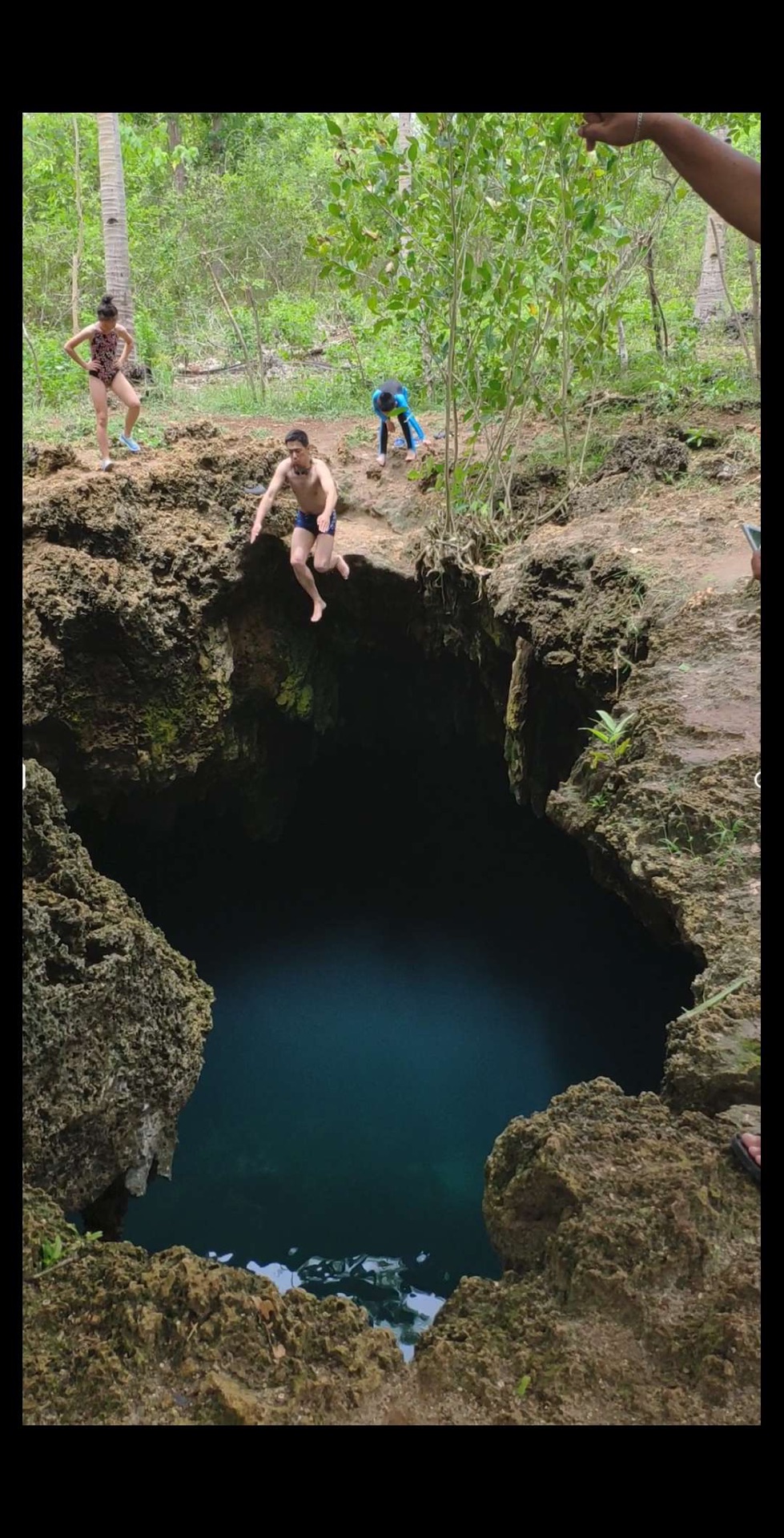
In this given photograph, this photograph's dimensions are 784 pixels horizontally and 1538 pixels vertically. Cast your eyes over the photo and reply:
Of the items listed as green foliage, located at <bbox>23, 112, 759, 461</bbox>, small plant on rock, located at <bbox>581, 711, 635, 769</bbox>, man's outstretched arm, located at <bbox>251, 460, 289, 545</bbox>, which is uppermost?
green foliage, located at <bbox>23, 112, 759, 461</bbox>

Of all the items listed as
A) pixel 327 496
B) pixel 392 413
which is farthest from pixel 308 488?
pixel 392 413

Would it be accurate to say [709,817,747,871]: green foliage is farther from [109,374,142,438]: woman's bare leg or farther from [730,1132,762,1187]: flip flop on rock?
[109,374,142,438]: woman's bare leg

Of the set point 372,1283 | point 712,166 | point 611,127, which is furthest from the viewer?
point 372,1283

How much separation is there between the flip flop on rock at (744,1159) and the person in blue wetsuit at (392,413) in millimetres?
5356

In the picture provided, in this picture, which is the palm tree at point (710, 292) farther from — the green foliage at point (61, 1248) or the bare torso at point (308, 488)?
the green foliage at point (61, 1248)

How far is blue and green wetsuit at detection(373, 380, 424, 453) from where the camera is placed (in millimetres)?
6726

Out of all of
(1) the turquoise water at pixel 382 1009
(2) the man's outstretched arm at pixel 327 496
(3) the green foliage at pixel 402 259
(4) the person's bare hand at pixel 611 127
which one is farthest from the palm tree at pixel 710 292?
(4) the person's bare hand at pixel 611 127

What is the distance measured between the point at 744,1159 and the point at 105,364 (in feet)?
19.3

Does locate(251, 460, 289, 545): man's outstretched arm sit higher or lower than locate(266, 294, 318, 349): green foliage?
lower

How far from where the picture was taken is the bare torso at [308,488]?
549cm

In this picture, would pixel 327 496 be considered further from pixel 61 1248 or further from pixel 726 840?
pixel 61 1248

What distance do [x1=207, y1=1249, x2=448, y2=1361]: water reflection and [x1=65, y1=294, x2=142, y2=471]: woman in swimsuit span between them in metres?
5.13

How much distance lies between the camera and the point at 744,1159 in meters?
2.68

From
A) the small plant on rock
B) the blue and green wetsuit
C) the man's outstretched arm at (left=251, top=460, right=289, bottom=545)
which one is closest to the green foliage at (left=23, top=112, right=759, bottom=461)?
the blue and green wetsuit
